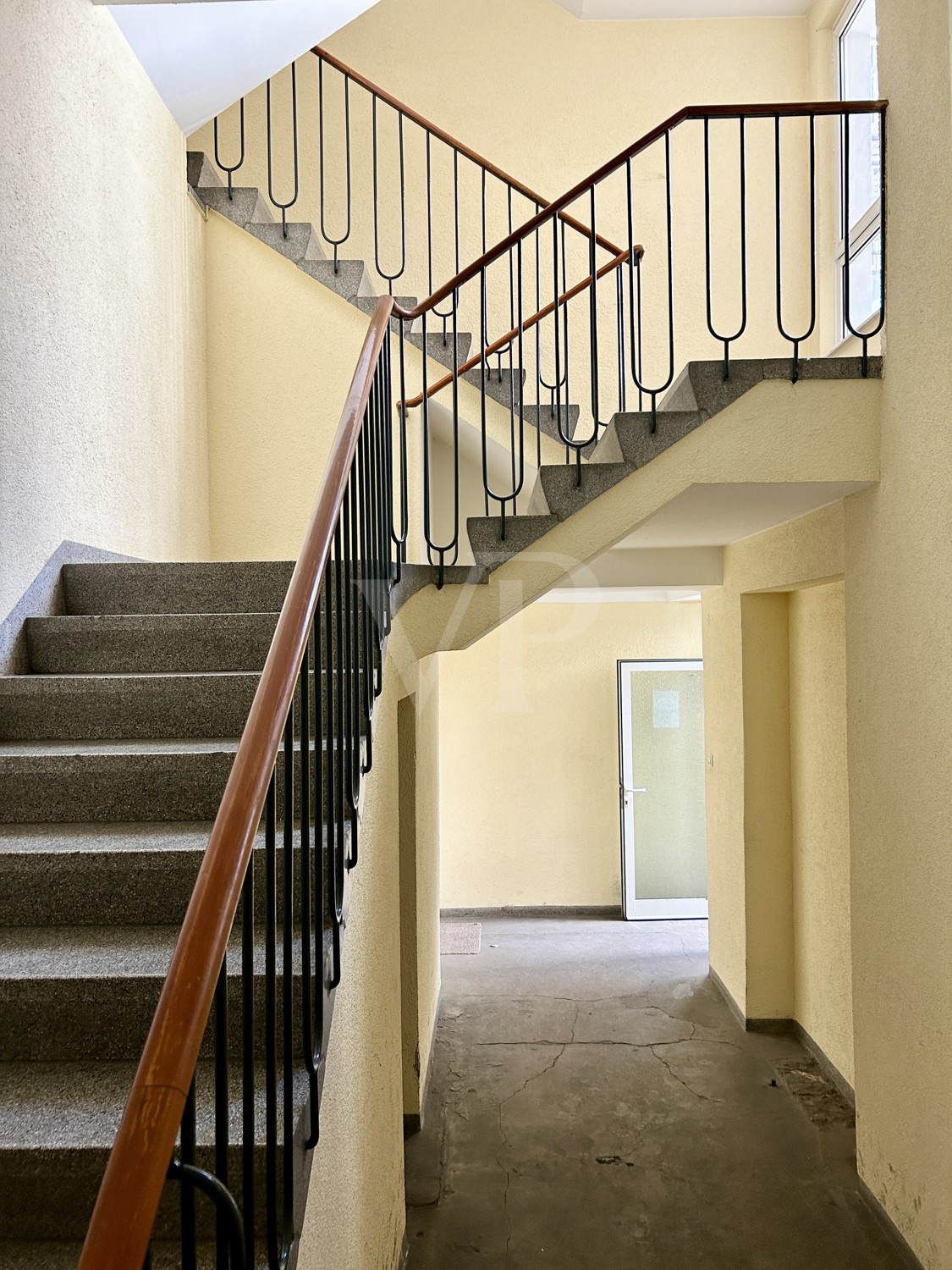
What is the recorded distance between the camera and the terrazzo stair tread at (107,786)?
91.7 inches

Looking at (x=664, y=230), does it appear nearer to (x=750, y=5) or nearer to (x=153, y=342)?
(x=750, y=5)

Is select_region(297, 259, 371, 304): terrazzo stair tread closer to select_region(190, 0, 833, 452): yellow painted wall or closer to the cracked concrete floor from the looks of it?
select_region(190, 0, 833, 452): yellow painted wall

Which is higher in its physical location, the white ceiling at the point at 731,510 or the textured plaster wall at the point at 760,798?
the white ceiling at the point at 731,510

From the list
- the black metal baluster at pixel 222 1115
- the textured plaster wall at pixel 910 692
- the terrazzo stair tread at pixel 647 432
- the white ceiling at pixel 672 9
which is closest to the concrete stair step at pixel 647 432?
the terrazzo stair tread at pixel 647 432

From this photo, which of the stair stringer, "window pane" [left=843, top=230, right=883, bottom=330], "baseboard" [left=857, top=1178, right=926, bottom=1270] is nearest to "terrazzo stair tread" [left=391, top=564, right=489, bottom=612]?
the stair stringer

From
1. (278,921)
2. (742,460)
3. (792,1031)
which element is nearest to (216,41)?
(742,460)

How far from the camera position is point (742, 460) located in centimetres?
310

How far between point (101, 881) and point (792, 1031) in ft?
13.7

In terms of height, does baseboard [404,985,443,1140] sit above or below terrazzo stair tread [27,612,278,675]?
below

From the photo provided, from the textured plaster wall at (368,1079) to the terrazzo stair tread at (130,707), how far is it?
44 cm

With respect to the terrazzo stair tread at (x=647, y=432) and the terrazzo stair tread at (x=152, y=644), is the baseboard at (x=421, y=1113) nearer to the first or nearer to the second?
the terrazzo stair tread at (x=152, y=644)

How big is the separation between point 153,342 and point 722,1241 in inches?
162

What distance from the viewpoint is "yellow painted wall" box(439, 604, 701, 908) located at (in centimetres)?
750

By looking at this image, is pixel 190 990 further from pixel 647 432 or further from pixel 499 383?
pixel 499 383
